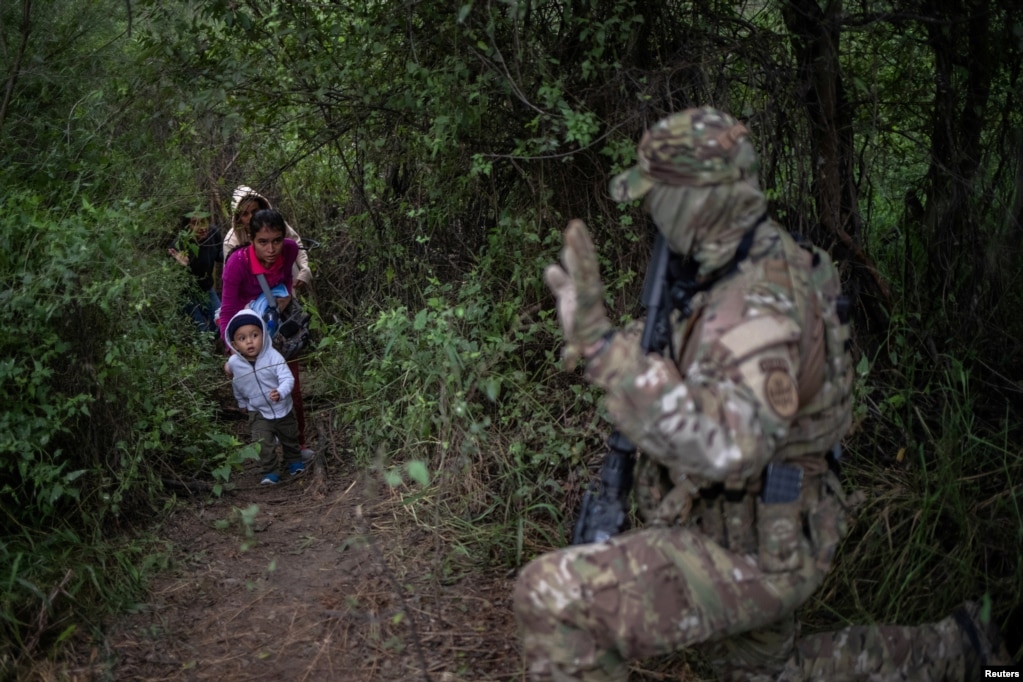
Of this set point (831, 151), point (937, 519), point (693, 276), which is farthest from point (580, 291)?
point (831, 151)

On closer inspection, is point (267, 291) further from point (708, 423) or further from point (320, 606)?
point (708, 423)

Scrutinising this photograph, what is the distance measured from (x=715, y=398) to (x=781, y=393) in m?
0.17

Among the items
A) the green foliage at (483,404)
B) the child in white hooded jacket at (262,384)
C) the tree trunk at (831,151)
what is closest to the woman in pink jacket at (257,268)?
the child in white hooded jacket at (262,384)

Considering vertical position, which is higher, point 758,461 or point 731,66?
point 731,66

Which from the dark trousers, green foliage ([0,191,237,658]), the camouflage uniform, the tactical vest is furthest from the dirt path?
the tactical vest

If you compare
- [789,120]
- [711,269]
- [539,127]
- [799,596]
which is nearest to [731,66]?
[789,120]

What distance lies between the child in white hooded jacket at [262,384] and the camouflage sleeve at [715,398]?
3027 millimetres

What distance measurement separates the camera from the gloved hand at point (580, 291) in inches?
96.5

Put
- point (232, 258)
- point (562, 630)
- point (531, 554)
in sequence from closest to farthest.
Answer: point (562, 630) < point (531, 554) < point (232, 258)

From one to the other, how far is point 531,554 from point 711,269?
73.5 inches

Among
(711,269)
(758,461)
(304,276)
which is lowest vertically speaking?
(304,276)

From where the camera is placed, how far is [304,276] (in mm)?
5863

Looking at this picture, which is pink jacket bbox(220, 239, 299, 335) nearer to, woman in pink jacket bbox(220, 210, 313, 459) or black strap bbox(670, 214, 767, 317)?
woman in pink jacket bbox(220, 210, 313, 459)

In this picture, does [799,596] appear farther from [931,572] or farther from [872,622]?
[931,572]
